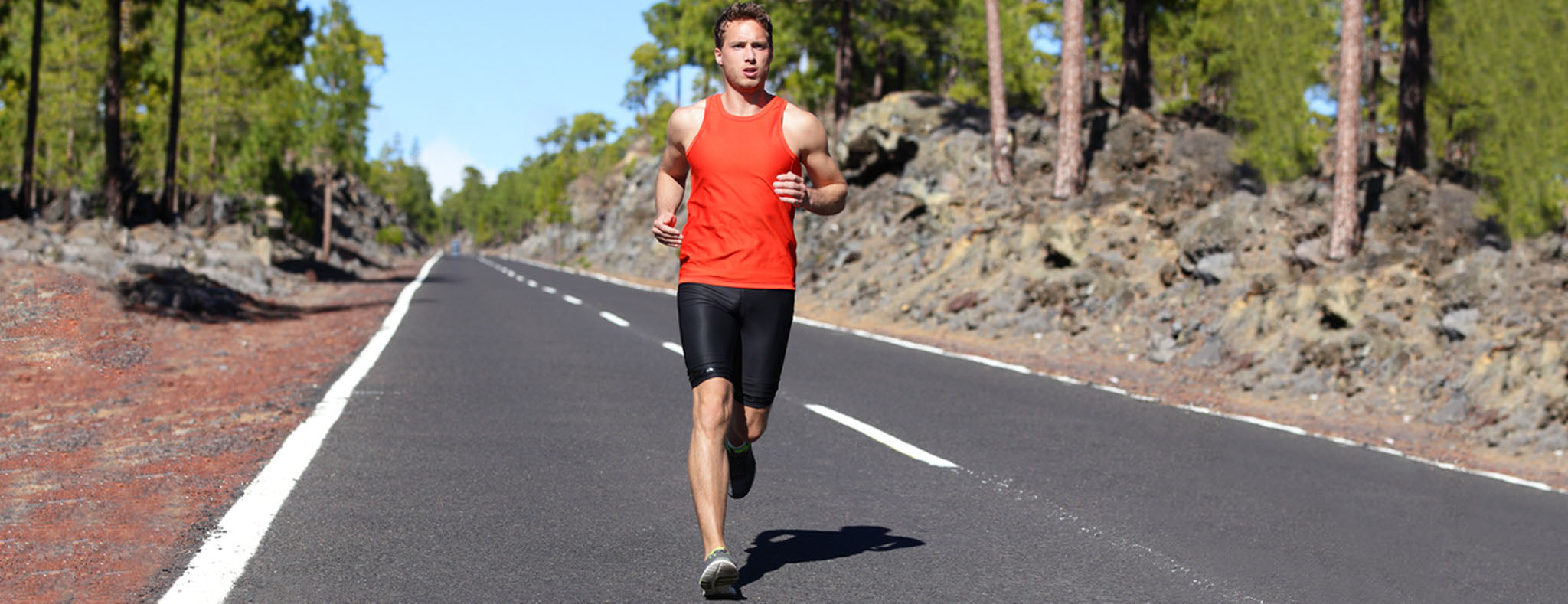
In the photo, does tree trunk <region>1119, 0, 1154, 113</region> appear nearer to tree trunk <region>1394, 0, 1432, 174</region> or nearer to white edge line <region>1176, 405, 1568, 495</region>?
tree trunk <region>1394, 0, 1432, 174</region>

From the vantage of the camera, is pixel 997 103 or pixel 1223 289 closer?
pixel 1223 289

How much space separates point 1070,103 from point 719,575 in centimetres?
1886

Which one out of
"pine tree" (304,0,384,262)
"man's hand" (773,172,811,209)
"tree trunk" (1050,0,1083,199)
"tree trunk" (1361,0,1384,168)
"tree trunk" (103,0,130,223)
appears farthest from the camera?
"pine tree" (304,0,384,262)

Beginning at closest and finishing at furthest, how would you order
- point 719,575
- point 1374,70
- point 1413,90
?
1. point 719,575
2. point 1413,90
3. point 1374,70

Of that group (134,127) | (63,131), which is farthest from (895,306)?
(63,131)

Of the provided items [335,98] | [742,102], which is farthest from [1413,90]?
[335,98]

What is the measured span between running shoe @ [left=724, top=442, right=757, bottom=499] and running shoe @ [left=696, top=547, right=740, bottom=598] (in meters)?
0.45

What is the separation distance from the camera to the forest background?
1478 centimetres

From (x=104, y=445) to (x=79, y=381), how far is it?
10.2 feet

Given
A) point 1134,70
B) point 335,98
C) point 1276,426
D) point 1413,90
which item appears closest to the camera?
point 1276,426

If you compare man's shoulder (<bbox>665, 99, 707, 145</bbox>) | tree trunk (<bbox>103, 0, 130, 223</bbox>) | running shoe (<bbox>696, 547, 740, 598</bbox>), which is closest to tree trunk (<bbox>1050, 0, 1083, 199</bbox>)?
man's shoulder (<bbox>665, 99, 707, 145</bbox>)

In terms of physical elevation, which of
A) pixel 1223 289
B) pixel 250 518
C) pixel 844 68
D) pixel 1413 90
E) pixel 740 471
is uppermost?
pixel 844 68

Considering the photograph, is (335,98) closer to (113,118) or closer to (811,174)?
(113,118)

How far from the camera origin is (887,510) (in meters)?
5.64
